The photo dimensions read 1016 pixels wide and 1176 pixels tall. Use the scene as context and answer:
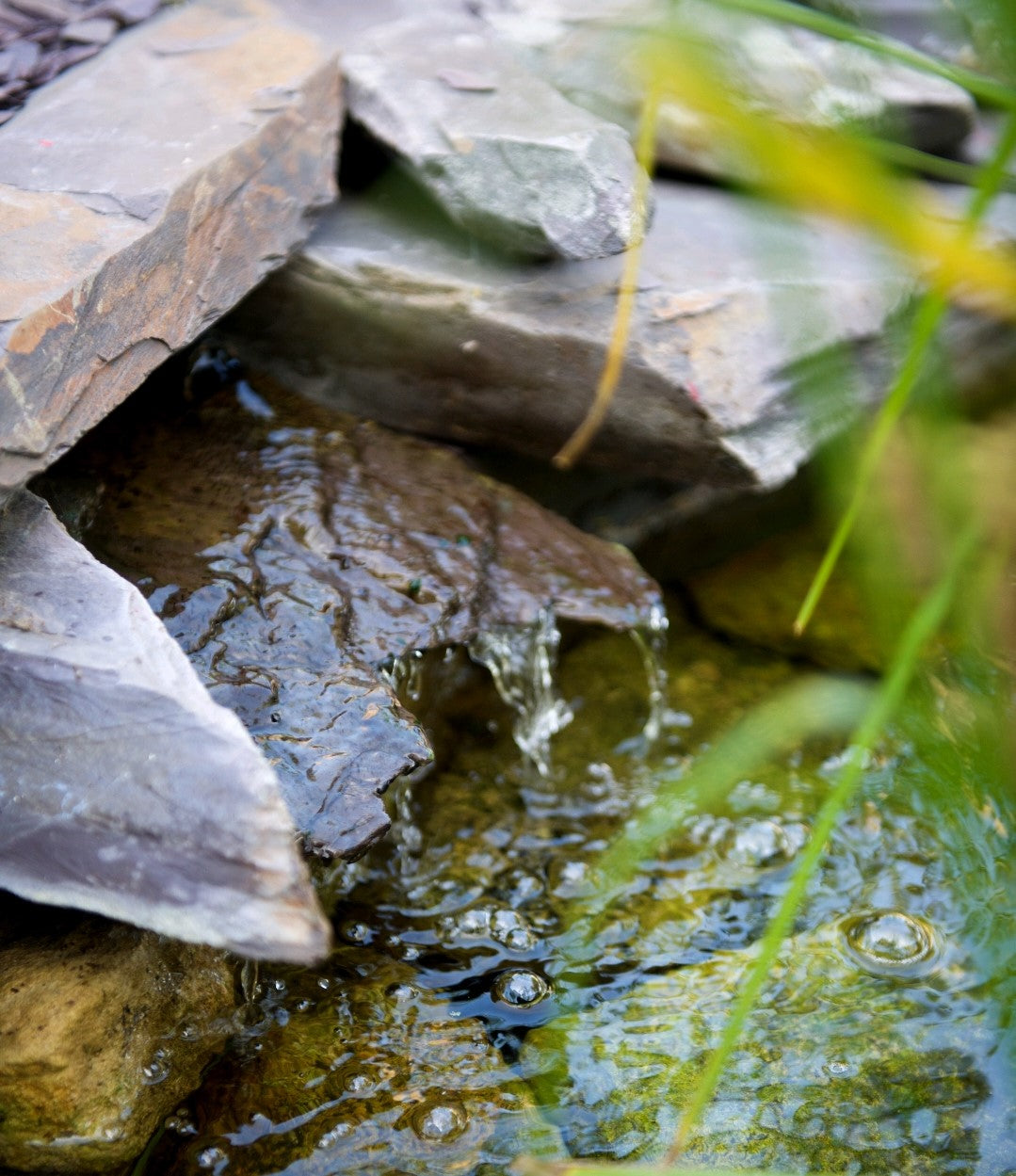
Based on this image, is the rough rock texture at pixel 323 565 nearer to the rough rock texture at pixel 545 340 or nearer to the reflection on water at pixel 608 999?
the rough rock texture at pixel 545 340

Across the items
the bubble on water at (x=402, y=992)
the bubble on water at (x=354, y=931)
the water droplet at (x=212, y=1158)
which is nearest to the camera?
the water droplet at (x=212, y=1158)

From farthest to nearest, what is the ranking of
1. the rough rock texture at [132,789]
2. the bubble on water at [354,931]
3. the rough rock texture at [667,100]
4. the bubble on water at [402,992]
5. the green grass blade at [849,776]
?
the rough rock texture at [667,100] < the bubble on water at [354,931] < the bubble on water at [402,992] < the rough rock texture at [132,789] < the green grass blade at [849,776]

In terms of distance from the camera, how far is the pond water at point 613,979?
166cm

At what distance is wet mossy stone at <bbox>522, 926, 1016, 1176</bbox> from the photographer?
1.66 meters

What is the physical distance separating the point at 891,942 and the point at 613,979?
20.7 inches

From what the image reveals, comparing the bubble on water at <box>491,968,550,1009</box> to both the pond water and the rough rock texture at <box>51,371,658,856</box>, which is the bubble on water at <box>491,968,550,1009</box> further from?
the rough rock texture at <box>51,371,658,856</box>

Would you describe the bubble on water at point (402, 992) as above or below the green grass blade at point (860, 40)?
below

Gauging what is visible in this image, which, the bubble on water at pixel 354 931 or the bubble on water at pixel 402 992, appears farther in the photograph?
the bubble on water at pixel 354 931

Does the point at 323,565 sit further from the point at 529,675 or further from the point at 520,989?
the point at 520,989

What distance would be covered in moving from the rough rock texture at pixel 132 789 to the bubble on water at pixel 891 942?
1210 mm

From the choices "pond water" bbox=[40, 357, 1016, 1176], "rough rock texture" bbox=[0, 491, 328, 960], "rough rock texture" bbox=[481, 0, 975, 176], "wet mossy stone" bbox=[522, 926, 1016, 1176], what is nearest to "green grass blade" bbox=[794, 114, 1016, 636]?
"pond water" bbox=[40, 357, 1016, 1176]

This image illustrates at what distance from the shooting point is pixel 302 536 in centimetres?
215

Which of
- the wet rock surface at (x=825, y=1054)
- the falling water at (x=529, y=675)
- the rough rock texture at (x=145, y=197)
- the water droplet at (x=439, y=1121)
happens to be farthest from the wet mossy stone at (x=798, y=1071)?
the rough rock texture at (x=145, y=197)

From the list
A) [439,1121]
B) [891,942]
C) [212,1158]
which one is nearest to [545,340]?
[891,942]
